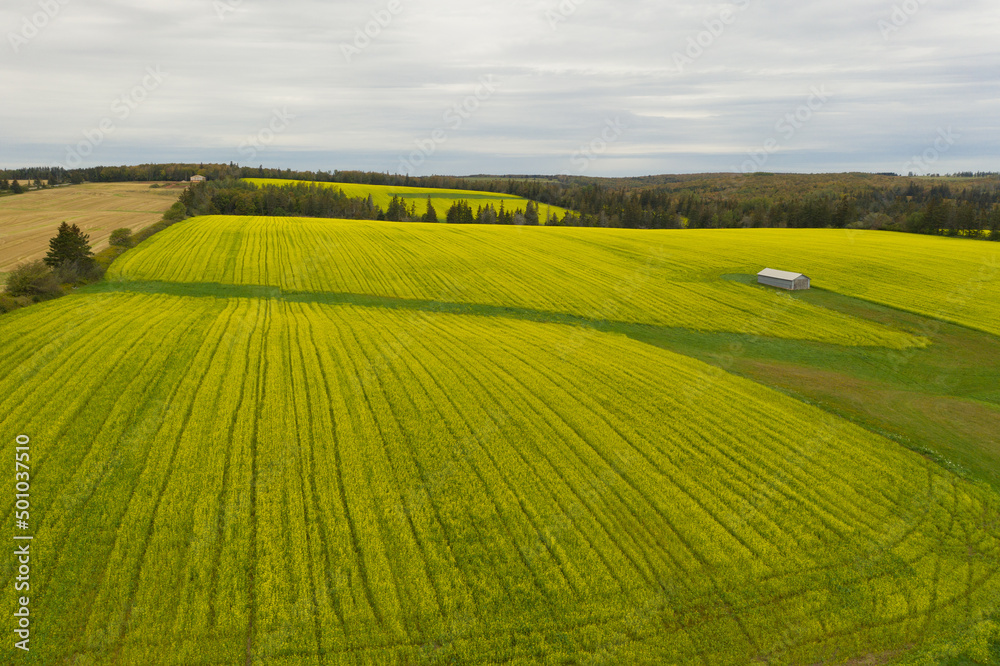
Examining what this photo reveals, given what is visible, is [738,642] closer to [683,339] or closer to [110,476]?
[110,476]

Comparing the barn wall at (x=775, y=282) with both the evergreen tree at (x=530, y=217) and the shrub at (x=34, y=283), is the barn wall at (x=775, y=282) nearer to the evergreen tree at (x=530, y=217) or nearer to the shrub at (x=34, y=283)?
the shrub at (x=34, y=283)

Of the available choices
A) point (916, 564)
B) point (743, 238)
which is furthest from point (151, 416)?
point (743, 238)

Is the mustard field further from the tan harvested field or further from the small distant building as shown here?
the tan harvested field

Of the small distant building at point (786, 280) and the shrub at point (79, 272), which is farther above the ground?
the small distant building at point (786, 280)

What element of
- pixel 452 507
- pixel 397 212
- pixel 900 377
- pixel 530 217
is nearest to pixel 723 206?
pixel 530 217

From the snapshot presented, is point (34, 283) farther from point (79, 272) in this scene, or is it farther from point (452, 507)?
point (452, 507)

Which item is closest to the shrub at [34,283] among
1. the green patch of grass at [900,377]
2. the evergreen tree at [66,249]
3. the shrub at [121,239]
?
the evergreen tree at [66,249]
